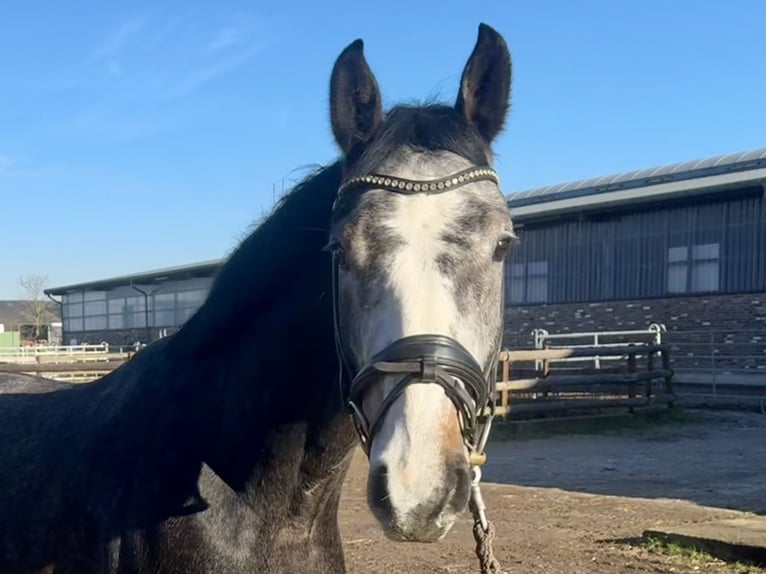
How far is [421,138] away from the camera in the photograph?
235 centimetres

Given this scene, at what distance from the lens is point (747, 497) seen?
8344 mm

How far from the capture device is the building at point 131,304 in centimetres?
4047

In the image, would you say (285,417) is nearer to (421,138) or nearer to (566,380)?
(421,138)

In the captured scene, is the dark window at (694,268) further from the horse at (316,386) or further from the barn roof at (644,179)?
the horse at (316,386)

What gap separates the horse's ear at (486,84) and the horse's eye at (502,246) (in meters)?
0.40

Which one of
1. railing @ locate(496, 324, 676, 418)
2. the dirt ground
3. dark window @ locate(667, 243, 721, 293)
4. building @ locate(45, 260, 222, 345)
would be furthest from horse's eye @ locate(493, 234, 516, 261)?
building @ locate(45, 260, 222, 345)

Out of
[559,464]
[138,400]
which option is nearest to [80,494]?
[138,400]

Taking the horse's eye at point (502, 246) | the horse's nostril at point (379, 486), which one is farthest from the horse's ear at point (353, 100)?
the horse's nostril at point (379, 486)

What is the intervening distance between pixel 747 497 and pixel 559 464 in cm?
284

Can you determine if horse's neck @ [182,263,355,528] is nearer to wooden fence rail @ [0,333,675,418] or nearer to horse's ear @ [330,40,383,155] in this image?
horse's ear @ [330,40,383,155]

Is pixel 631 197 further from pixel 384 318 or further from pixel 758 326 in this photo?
pixel 384 318

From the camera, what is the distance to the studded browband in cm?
221

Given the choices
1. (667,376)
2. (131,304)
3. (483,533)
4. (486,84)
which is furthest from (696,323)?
(131,304)

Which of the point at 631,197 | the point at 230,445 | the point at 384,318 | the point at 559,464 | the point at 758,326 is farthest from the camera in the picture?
the point at 631,197
